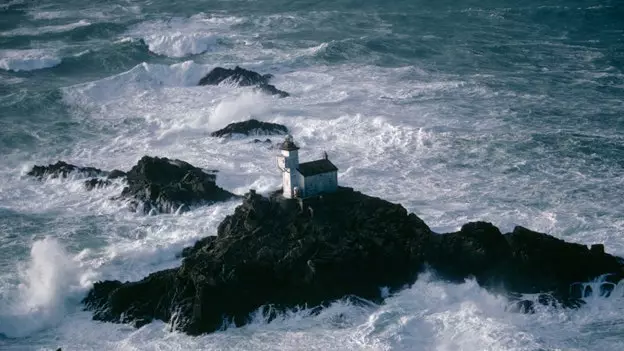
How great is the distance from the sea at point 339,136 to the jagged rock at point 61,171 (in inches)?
35.2

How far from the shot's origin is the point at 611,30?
6975 centimetres

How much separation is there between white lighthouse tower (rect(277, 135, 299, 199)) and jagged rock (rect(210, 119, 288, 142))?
15.7 m

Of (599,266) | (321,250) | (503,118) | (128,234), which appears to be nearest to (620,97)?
(503,118)

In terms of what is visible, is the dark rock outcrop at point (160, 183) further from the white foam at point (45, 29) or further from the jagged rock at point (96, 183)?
the white foam at point (45, 29)

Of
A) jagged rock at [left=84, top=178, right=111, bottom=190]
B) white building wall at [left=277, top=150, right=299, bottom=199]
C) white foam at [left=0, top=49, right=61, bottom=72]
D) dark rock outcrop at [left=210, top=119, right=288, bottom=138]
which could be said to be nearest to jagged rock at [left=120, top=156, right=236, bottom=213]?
jagged rock at [left=84, top=178, right=111, bottom=190]

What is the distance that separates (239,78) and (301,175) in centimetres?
2908

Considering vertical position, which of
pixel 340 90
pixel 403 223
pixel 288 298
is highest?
pixel 340 90

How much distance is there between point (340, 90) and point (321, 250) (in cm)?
2789

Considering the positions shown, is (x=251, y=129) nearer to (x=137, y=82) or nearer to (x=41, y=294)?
(x=137, y=82)

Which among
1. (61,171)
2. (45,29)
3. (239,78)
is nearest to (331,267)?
(61,171)

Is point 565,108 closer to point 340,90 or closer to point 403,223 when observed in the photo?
point 340,90

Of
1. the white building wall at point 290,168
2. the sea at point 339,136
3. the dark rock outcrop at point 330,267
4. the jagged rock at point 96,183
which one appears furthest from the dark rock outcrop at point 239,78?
the dark rock outcrop at point 330,267

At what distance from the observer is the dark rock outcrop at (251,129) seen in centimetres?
4756

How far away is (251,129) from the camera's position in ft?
156
